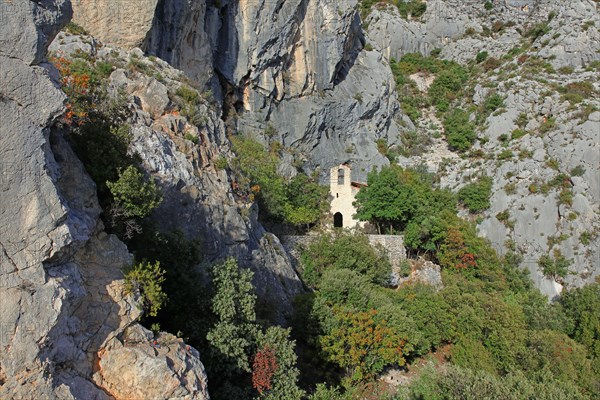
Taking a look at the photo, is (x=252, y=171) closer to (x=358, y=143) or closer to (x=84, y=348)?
(x=358, y=143)

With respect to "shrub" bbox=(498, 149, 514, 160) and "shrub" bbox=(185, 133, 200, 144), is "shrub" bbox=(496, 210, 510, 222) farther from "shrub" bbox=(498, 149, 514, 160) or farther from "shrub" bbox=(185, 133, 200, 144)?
"shrub" bbox=(185, 133, 200, 144)

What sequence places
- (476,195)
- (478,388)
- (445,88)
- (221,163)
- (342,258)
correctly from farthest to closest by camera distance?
(445,88)
(476,195)
(342,258)
(221,163)
(478,388)

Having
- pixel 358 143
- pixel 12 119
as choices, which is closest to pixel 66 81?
pixel 12 119

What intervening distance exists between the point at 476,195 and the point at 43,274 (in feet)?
117

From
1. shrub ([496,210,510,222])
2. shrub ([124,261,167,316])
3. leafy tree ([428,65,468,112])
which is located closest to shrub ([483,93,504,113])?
leafy tree ([428,65,468,112])

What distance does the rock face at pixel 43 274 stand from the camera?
24.5ft

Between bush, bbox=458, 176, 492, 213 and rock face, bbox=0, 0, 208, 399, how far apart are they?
1305 inches

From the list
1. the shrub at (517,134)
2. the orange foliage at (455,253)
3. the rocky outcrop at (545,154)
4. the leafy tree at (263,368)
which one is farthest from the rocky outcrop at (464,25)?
the leafy tree at (263,368)

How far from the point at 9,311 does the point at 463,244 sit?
28460 millimetres

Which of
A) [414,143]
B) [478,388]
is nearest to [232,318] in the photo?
[478,388]

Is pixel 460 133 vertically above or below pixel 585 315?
above

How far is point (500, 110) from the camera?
44906 mm

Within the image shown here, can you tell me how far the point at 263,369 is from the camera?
502 inches

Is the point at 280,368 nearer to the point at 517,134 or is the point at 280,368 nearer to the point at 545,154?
the point at 545,154
